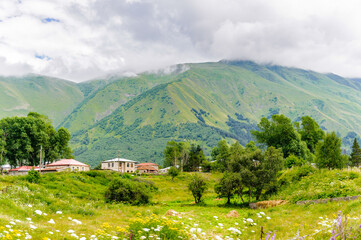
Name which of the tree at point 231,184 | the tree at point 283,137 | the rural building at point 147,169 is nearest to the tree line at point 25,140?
the tree at point 231,184

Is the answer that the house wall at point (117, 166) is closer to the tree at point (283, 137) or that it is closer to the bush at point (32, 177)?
the tree at point (283, 137)

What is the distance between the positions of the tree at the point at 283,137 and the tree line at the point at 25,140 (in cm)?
6201

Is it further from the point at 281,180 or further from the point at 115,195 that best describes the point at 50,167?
the point at 281,180

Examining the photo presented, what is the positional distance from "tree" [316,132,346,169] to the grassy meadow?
18330 millimetres

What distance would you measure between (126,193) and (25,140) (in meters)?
52.1

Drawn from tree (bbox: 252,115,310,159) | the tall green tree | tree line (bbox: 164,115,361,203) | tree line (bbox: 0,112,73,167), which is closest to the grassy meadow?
the tall green tree

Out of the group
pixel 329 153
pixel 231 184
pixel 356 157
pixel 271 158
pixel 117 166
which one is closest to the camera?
pixel 231 184

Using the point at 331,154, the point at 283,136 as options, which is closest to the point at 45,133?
the point at 283,136

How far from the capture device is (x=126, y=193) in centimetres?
3825

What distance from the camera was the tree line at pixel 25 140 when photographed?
7525cm

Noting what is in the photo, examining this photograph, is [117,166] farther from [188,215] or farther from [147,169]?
[188,215]

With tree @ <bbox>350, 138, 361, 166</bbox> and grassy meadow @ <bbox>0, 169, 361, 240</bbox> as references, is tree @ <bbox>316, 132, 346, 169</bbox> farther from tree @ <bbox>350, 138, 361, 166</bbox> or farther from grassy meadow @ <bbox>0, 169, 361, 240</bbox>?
tree @ <bbox>350, 138, 361, 166</bbox>

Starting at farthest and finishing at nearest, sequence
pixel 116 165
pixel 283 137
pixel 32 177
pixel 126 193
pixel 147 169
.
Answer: pixel 147 169
pixel 116 165
pixel 283 137
pixel 32 177
pixel 126 193

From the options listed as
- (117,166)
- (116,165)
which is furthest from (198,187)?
(116,165)
